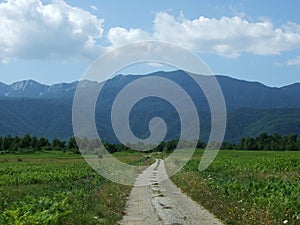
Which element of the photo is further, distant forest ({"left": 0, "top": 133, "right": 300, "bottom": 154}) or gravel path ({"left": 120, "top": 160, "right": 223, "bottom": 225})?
distant forest ({"left": 0, "top": 133, "right": 300, "bottom": 154})

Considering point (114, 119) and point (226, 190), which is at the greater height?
point (114, 119)

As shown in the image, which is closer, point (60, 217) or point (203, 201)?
point (60, 217)

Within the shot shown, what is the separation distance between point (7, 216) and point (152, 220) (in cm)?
593

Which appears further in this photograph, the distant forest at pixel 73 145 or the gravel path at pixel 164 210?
the distant forest at pixel 73 145

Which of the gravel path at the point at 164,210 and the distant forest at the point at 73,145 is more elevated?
the distant forest at the point at 73,145

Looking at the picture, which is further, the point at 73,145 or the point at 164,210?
the point at 73,145

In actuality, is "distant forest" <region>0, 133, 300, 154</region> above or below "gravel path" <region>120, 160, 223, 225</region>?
above

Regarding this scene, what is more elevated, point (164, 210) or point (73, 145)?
point (73, 145)

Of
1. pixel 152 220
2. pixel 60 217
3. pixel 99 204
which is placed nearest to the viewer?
pixel 60 217

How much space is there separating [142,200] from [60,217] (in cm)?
972

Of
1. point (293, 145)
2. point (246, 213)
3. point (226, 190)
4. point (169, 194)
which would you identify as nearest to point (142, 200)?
point (169, 194)

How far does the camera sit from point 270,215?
12.7m

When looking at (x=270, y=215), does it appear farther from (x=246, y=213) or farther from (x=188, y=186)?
(x=188, y=186)

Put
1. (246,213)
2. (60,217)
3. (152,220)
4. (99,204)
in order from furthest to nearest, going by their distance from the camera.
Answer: (99,204) → (152,220) → (246,213) → (60,217)
